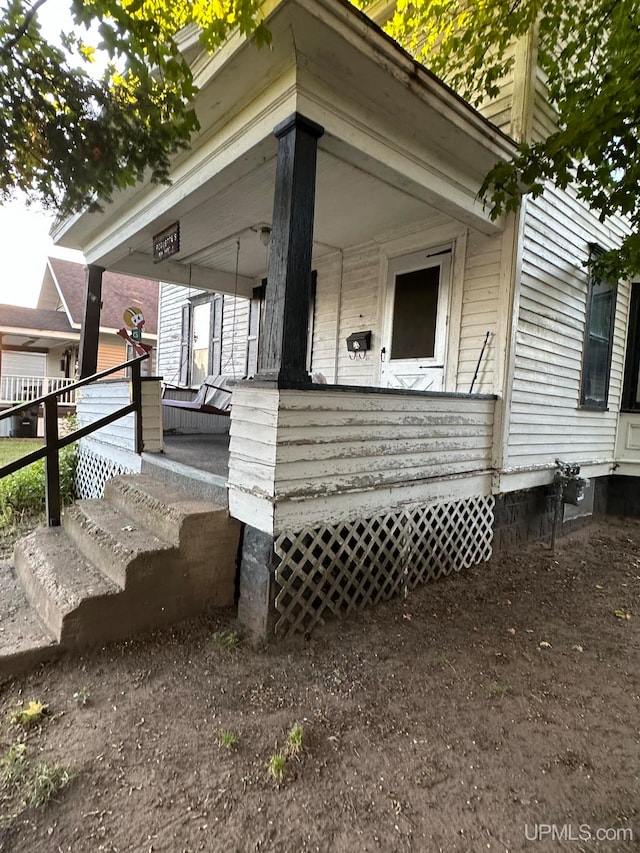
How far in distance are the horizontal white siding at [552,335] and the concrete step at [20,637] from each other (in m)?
3.92

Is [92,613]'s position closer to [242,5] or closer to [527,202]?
[242,5]

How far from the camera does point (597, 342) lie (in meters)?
5.67

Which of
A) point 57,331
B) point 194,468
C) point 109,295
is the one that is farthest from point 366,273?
point 109,295

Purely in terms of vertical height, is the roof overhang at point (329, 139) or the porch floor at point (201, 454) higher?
the roof overhang at point (329, 139)

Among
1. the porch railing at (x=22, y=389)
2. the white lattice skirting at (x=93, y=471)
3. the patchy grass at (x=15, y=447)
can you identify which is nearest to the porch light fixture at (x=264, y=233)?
the white lattice skirting at (x=93, y=471)

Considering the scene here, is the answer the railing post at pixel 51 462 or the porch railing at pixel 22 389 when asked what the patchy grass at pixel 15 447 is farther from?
the railing post at pixel 51 462

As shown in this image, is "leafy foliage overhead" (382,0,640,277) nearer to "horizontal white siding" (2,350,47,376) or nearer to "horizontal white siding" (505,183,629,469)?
"horizontal white siding" (505,183,629,469)

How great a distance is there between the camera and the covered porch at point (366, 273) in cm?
263

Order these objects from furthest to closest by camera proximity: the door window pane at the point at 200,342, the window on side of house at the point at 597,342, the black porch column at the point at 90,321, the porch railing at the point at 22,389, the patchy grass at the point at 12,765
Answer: the porch railing at the point at 22,389, the door window pane at the point at 200,342, the black porch column at the point at 90,321, the window on side of house at the point at 597,342, the patchy grass at the point at 12,765

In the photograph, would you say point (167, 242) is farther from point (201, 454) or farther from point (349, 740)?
point (349, 740)

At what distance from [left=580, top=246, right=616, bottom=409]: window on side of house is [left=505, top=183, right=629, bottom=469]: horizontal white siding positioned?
13 centimetres

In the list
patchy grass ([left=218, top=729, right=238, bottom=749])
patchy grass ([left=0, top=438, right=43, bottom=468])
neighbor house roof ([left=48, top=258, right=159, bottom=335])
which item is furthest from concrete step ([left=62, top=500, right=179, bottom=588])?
neighbor house roof ([left=48, top=258, right=159, bottom=335])

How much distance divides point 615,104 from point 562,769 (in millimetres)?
3793

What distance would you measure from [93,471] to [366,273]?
406 cm
